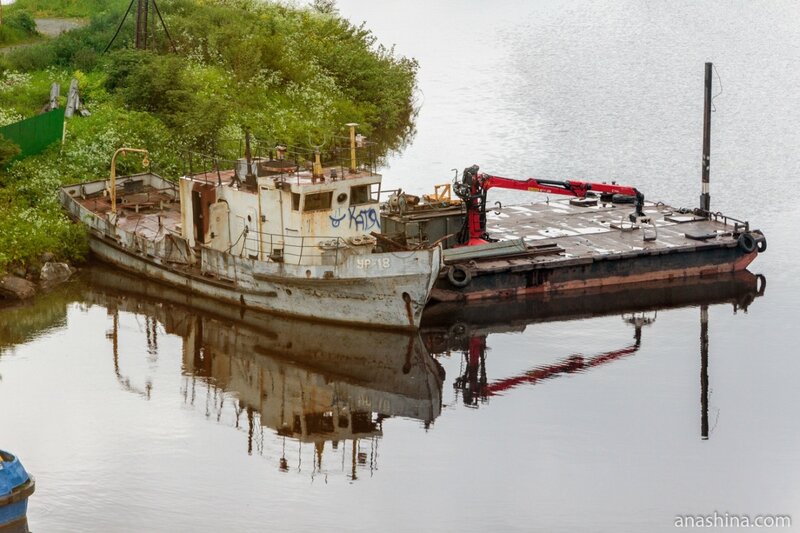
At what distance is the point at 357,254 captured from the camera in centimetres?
3559

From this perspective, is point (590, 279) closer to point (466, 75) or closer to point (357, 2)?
point (466, 75)

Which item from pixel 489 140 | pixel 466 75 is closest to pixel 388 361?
pixel 489 140

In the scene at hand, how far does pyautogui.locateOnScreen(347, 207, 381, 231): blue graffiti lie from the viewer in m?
36.6

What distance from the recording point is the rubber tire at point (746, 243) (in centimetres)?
4012

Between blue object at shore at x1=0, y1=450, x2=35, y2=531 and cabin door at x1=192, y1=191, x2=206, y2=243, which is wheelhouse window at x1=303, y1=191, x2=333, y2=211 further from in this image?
blue object at shore at x1=0, y1=450, x2=35, y2=531

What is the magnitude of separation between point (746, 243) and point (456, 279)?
8564mm

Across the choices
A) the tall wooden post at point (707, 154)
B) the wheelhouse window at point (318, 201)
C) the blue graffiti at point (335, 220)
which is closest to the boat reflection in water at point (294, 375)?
the blue graffiti at point (335, 220)

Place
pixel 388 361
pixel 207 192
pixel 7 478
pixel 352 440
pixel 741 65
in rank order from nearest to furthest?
pixel 7 478 < pixel 352 440 < pixel 388 361 < pixel 207 192 < pixel 741 65

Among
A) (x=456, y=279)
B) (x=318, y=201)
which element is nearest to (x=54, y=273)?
(x=318, y=201)

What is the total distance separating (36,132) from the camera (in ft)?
151

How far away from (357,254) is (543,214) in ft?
32.2

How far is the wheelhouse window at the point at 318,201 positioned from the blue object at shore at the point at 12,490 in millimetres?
13054

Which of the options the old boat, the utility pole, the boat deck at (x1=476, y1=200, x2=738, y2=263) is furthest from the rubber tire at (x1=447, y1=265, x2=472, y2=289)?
the utility pole

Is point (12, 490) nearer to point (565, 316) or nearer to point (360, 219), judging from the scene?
point (360, 219)
